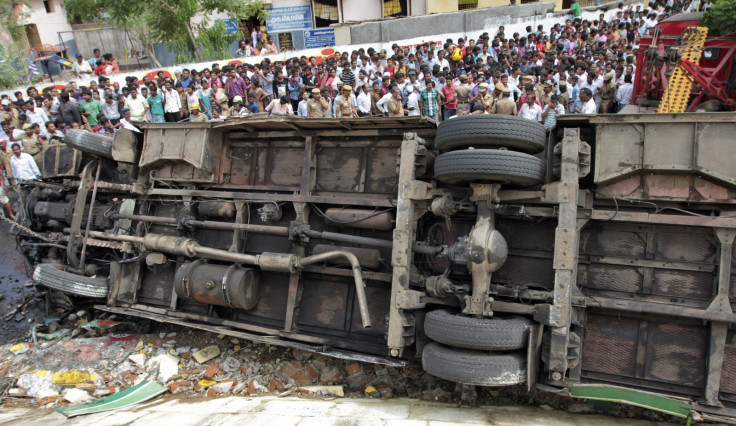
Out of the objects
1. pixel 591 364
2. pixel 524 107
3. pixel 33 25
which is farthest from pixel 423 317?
pixel 33 25

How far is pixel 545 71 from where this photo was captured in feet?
35.8

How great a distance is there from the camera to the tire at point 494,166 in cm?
421

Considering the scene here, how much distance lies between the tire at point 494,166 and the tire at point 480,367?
4.77ft

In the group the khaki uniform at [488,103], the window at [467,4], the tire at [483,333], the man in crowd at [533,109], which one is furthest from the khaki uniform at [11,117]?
the window at [467,4]

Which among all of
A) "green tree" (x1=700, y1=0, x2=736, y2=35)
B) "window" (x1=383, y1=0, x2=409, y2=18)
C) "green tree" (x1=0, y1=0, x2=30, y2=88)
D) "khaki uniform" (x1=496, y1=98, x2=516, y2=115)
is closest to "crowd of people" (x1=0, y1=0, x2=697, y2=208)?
"khaki uniform" (x1=496, y1=98, x2=516, y2=115)

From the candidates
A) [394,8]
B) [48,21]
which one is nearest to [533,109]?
[394,8]

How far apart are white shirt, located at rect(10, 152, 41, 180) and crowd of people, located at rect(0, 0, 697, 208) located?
20mm

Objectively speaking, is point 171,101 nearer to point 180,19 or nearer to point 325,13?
point 180,19

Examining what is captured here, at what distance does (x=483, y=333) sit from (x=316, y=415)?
5.34 feet

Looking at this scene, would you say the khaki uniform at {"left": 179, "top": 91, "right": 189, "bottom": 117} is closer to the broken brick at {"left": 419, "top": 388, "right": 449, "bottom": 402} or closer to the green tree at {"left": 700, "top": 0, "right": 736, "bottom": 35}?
the broken brick at {"left": 419, "top": 388, "right": 449, "bottom": 402}

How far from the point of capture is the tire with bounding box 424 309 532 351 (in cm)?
418

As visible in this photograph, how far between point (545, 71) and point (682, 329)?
770cm

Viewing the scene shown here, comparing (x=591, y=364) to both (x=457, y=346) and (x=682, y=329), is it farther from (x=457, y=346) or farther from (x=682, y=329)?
(x=457, y=346)

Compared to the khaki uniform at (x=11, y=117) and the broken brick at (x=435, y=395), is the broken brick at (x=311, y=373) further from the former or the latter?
the khaki uniform at (x=11, y=117)
